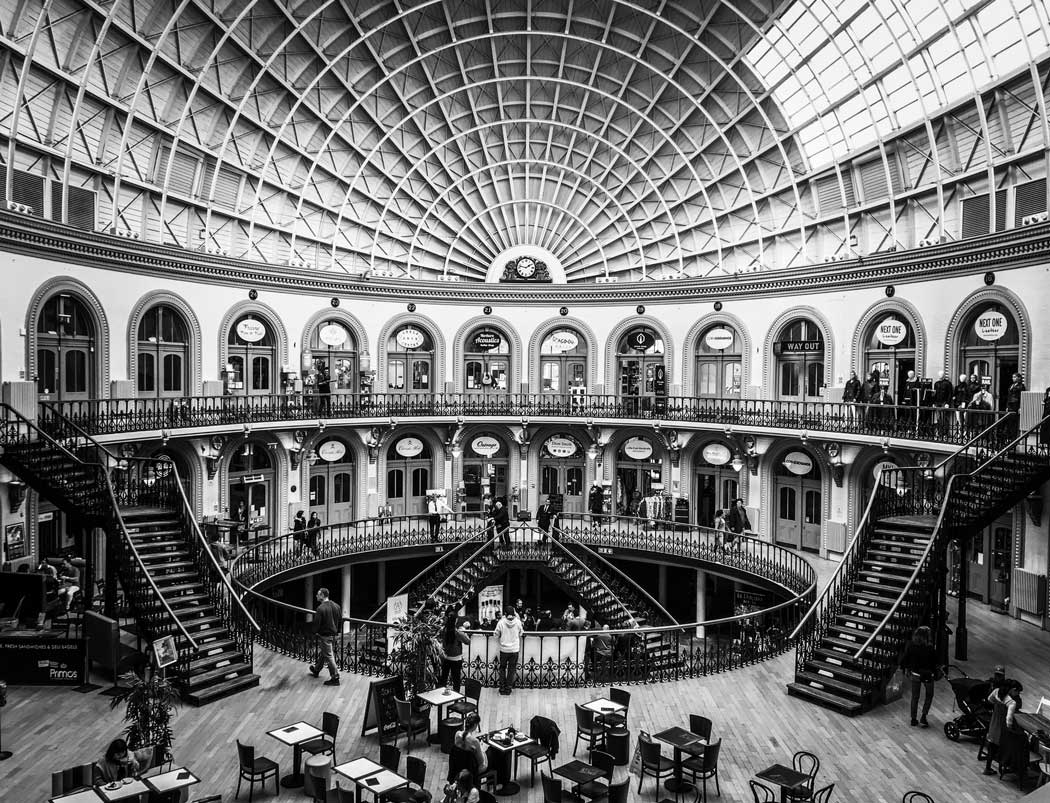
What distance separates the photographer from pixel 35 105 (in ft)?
70.8

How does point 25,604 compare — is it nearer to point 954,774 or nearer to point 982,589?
point 954,774

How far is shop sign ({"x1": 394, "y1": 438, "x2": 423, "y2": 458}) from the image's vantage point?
34.2 m

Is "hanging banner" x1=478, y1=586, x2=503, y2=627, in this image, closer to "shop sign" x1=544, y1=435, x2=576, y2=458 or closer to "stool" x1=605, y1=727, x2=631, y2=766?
"shop sign" x1=544, y1=435, x2=576, y2=458

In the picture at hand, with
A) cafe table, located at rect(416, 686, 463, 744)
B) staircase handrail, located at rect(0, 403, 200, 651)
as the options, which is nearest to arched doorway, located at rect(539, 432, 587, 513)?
staircase handrail, located at rect(0, 403, 200, 651)

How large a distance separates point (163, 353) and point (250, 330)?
11.0ft

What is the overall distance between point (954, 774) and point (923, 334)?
54.8 feet

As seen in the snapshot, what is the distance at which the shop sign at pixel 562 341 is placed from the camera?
116 feet

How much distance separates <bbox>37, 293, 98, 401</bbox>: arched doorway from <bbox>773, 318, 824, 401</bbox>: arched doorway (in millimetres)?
24594

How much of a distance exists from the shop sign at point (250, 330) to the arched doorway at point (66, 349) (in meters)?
5.64

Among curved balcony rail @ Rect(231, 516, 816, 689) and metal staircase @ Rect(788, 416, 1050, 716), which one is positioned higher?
metal staircase @ Rect(788, 416, 1050, 716)

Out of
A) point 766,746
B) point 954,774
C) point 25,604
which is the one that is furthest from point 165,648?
point 954,774

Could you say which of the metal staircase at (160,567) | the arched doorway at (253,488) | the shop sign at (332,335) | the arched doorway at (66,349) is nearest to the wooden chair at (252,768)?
the metal staircase at (160,567)

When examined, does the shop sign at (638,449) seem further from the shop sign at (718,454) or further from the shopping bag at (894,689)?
the shopping bag at (894,689)

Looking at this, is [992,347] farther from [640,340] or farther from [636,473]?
[636,473]
